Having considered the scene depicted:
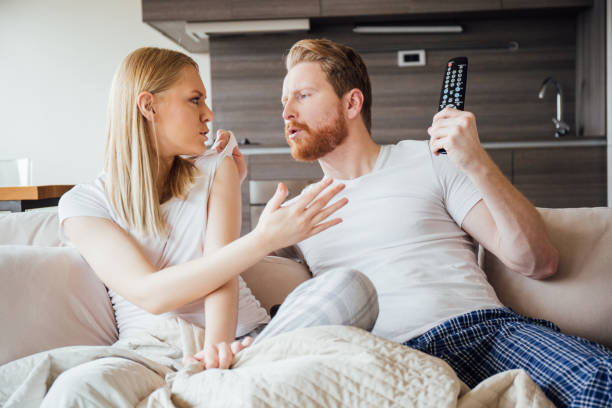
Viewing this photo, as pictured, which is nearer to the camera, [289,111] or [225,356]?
[225,356]

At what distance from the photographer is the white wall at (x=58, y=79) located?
4363 millimetres

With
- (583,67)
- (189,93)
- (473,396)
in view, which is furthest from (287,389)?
(583,67)

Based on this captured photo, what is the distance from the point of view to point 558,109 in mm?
3723

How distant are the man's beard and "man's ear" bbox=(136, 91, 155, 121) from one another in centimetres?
44

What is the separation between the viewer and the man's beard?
150cm

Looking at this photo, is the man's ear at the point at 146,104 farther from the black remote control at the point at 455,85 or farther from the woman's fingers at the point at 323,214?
the black remote control at the point at 455,85

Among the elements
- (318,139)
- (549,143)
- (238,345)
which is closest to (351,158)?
(318,139)

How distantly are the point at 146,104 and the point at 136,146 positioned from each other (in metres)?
0.10

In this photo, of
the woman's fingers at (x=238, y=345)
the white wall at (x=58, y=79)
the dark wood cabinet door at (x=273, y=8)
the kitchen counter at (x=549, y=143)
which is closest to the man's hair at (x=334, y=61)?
the woman's fingers at (x=238, y=345)

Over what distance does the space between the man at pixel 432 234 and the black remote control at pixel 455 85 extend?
0.07 meters

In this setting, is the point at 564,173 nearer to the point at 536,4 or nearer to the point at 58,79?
the point at 536,4

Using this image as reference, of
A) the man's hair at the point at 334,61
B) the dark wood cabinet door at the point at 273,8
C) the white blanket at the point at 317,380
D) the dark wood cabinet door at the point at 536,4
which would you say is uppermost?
the dark wood cabinet door at the point at 273,8

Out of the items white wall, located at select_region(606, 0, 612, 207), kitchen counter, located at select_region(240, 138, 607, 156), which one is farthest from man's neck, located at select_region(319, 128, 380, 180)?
white wall, located at select_region(606, 0, 612, 207)

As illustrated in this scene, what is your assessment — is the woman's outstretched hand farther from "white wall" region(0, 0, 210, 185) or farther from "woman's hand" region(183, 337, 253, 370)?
A: "white wall" region(0, 0, 210, 185)
